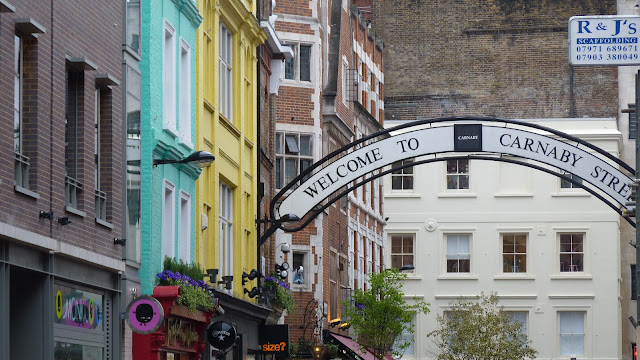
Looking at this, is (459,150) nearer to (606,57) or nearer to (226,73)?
(226,73)

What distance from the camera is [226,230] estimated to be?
95.8 ft

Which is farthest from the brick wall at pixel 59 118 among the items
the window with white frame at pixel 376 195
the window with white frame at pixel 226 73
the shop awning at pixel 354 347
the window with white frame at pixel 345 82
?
the window with white frame at pixel 376 195

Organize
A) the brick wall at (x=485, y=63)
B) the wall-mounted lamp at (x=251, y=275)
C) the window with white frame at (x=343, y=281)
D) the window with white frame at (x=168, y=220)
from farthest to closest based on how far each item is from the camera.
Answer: the brick wall at (x=485, y=63) < the window with white frame at (x=343, y=281) < the wall-mounted lamp at (x=251, y=275) < the window with white frame at (x=168, y=220)

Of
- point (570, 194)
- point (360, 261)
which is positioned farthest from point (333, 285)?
point (570, 194)

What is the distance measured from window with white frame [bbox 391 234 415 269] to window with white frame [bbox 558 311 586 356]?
6.79m

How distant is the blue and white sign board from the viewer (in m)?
13.4

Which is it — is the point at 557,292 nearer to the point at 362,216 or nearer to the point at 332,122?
the point at 362,216

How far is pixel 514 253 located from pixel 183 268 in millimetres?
38299

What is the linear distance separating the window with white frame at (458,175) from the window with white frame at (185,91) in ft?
121

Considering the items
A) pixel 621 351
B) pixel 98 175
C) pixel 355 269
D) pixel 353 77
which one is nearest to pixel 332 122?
pixel 353 77

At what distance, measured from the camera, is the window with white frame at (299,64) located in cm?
4241

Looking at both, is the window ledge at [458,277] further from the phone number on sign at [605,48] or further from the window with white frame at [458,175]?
the phone number on sign at [605,48]

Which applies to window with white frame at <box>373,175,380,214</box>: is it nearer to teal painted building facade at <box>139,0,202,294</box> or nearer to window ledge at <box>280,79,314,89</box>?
window ledge at <box>280,79,314,89</box>

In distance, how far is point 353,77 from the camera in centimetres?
4856
